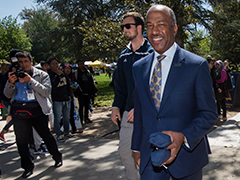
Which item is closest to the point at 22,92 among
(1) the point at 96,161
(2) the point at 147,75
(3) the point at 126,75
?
(1) the point at 96,161

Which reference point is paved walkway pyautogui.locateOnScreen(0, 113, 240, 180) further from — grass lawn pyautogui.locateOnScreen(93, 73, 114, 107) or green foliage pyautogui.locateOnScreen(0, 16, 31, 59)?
green foliage pyautogui.locateOnScreen(0, 16, 31, 59)

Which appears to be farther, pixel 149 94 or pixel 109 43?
pixel 109 43

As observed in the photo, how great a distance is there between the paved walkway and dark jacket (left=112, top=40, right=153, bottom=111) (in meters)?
1.72

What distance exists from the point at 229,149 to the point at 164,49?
4219 mm

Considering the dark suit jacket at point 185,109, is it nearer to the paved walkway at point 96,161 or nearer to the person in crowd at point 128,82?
the person in crowd at point 128,82

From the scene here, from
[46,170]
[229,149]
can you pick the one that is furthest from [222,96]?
[46,170]

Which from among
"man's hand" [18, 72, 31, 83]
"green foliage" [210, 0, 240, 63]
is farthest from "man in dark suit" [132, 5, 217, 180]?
"green foliage" [210, 0, 240, 63]

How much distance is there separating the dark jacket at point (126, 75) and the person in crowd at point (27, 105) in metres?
1.89

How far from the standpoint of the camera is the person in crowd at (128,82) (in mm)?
3164

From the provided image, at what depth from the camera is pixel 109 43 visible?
1006 cm

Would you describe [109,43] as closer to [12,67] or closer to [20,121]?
[12,67]

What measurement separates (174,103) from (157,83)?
0.74 feet

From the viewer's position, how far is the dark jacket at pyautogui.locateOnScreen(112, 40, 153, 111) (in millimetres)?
3152

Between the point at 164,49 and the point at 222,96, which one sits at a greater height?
the point at 164,49
